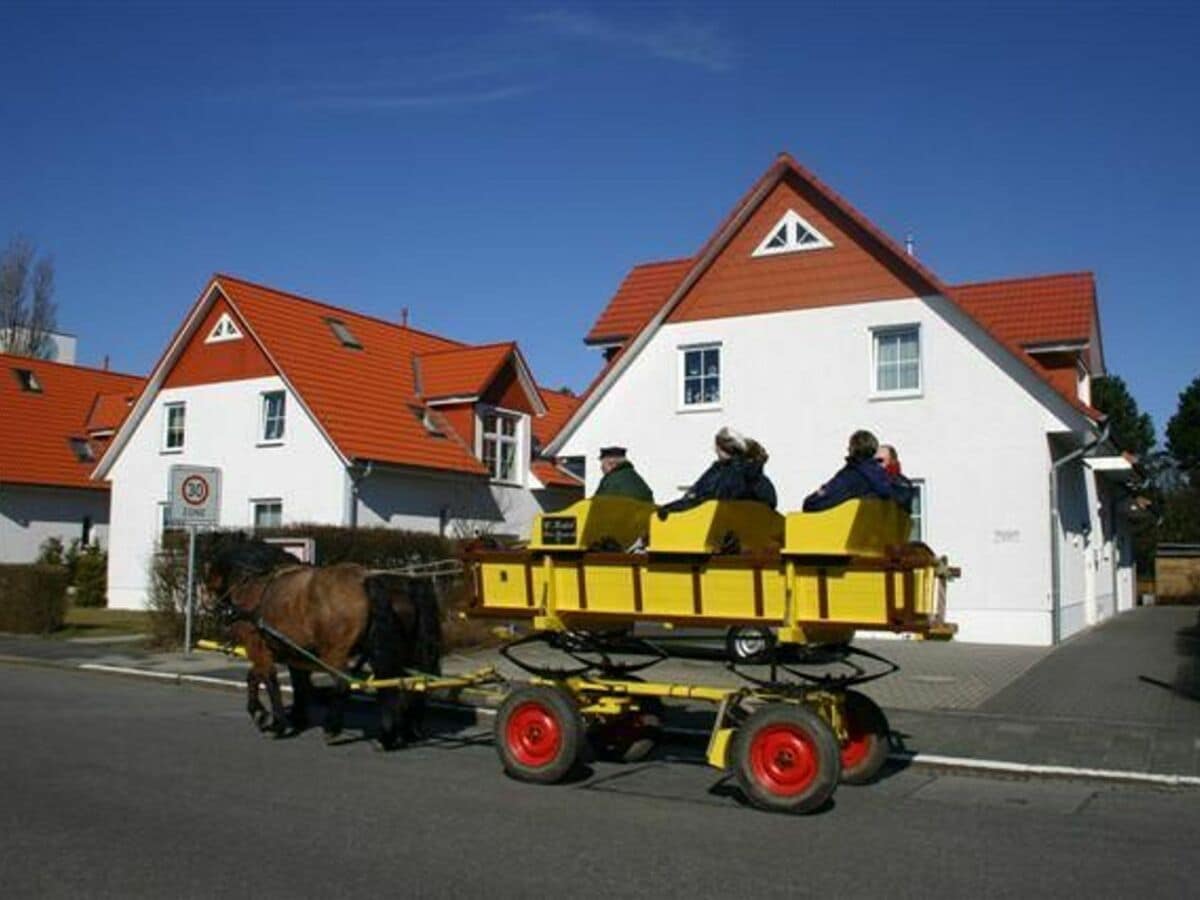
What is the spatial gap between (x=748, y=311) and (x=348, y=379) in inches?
432

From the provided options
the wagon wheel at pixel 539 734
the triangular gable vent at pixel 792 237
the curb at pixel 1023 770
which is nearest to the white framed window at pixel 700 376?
the triangular gable vent at pixel 792 237

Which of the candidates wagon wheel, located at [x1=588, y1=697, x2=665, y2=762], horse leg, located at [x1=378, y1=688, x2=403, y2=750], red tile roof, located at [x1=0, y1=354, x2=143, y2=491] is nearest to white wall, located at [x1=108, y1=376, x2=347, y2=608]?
red tile roof, located at [x1=0, y1=354, x2=143, y2=491]

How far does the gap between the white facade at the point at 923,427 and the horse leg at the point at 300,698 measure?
1193cm

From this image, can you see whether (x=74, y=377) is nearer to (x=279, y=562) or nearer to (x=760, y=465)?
(x=279, y=562)

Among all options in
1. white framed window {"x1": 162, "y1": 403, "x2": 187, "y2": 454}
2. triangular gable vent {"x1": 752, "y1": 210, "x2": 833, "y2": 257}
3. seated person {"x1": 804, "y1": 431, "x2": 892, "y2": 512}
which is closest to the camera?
seated person {"x1": 804, "y1": 431, "x2": 892, "y2": 512}

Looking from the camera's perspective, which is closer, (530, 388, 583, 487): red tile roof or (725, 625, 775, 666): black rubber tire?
(725, 625, 775, 666): black rubber tire

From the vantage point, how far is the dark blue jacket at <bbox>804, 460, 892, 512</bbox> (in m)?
8.53

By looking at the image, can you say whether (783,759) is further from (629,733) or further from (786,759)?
(629,733)

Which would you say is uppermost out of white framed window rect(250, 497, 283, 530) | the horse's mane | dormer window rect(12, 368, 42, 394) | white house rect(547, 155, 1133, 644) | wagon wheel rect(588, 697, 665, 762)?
dormer window rect(12, 368, 42, 394)

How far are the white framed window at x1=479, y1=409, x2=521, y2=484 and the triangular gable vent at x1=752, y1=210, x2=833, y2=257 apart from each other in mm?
10655

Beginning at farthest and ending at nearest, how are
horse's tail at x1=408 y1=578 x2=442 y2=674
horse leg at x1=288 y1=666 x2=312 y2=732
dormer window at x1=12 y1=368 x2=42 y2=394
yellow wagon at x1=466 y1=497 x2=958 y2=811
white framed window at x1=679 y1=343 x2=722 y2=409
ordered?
dormer window at x1=12 y1=368 x2=42 y2=394 < white framed window at x1=679 y1=343 x2=722 y2=409 < horse leg at x1=288 y1=666 x2=312 y2=732 < horse's tail at x1=408 y1=578 x2=442 y2=674 < yellow wagon at x1=466 y1=497 x2=958 y2=811

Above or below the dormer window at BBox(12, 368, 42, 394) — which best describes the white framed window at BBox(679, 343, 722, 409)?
below

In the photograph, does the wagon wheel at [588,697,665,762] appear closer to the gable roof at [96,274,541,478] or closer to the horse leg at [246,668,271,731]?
the horse leg at [246,668,271,731]

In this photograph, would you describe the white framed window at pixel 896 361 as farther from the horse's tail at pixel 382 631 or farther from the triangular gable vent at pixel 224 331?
the triangular gable vent at pixel 224 331
